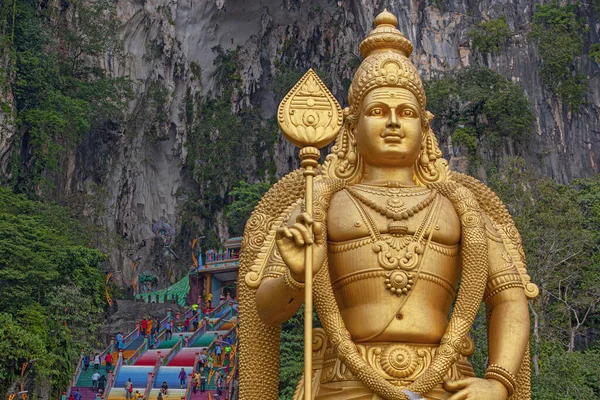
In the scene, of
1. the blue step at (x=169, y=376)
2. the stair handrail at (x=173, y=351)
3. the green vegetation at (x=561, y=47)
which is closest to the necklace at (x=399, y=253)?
the blue step at (x=169, y=376)

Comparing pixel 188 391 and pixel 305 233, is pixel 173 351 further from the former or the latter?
pixel 305 233

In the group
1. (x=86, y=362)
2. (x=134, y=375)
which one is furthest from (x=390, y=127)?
(x=86, y=362)

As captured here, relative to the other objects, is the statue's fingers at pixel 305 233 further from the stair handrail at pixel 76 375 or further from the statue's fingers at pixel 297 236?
the stair handrail at pixel 76 375

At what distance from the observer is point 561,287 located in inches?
767

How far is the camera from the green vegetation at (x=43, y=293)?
58.6 ft

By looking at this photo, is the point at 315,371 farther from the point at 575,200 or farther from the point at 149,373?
the point at 575,200

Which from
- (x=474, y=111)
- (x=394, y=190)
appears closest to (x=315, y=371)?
(x=394, y=190)

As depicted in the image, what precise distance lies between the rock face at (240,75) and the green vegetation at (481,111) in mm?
533

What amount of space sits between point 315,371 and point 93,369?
16499 millimetres

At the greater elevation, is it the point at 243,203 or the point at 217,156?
the point at 217,156

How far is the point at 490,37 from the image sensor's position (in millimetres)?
28281

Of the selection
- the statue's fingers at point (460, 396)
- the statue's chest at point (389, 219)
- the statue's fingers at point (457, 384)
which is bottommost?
the statue's fingers at point (460, 396)

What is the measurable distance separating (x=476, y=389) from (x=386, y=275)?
2.34 ft

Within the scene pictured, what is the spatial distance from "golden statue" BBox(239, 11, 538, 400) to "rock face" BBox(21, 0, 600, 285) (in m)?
21.0
